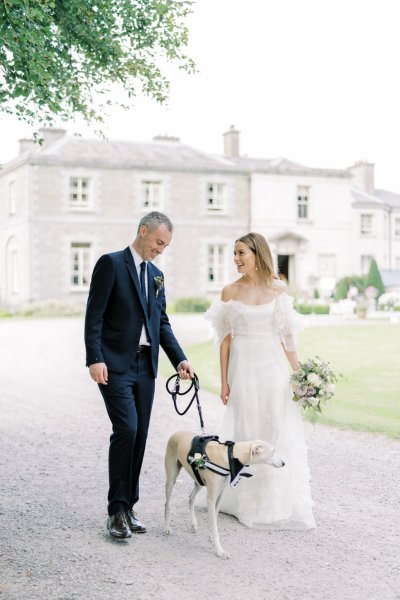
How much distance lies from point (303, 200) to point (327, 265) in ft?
10.9

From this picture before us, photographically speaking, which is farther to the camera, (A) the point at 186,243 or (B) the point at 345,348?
(A) the point at 186,243

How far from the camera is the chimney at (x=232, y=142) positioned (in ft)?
126

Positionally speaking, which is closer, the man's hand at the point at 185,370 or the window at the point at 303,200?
the man's hand at the point at 185,370

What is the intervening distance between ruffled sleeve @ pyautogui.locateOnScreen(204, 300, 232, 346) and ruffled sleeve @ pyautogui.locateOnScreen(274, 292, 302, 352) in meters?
0.35

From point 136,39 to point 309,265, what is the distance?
92.8 feet

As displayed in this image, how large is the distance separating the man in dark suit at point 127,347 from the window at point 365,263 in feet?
117

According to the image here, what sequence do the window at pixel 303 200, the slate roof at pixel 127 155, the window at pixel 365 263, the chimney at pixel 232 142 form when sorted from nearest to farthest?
the slate roof at pixel 127 155
the window at pixel 303 200
the chimney at pixel 232 142
the window at pixel 365 263

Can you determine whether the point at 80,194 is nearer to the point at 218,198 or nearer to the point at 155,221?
the point at 218,198

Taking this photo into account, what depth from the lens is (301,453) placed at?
5.34 m

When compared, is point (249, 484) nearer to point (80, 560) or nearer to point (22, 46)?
point (80, 560)

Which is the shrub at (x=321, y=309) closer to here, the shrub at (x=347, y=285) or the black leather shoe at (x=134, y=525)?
the shrub at (x=347, y=285)

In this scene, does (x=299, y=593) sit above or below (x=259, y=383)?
below

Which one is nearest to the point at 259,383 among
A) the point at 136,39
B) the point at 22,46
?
the point at 22,46

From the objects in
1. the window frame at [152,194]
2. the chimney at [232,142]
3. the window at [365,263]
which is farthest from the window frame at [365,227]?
the window frame at [152,194]
